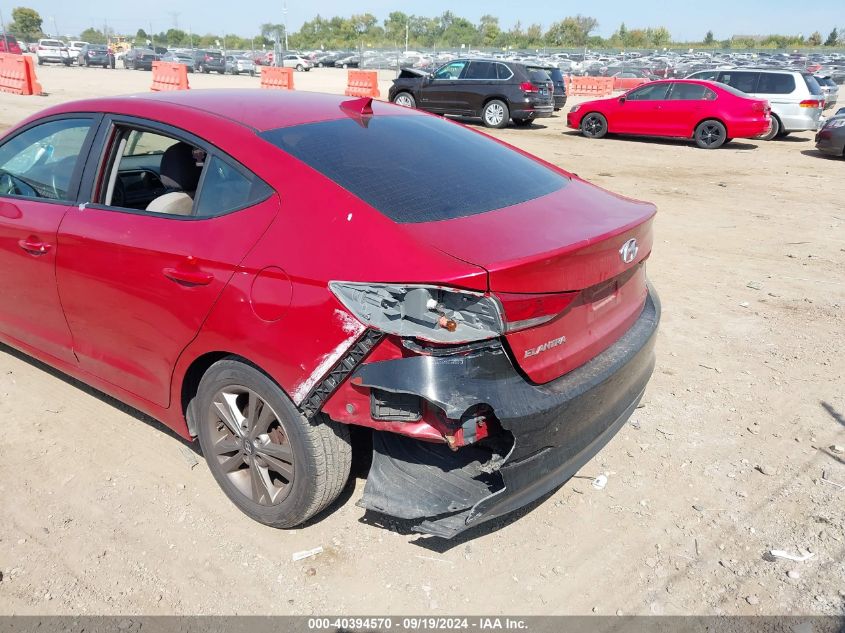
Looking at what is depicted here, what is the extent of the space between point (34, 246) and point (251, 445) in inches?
65.4

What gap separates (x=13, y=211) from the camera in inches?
141

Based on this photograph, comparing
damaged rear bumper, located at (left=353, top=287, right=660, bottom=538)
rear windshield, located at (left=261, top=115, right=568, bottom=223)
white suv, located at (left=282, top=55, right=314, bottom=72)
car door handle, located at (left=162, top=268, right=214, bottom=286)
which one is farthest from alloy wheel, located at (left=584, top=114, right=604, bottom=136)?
white suv, located at (left=282, top=55, right=314, bottom=72)

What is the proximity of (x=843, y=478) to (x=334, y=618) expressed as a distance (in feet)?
8.45

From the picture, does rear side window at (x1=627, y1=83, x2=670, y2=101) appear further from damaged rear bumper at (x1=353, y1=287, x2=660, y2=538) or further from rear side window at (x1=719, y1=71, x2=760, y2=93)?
damaged rear bumper at (x1=353, y1=287, x2=660, y2=538)

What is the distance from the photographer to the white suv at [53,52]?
4453 cm

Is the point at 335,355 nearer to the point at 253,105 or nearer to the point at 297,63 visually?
the point at 253,105

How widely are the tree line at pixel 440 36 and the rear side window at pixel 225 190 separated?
10018 centimetres

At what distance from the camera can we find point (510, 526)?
9.93 ft

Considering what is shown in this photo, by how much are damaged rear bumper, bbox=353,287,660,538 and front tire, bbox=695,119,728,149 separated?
576 inches

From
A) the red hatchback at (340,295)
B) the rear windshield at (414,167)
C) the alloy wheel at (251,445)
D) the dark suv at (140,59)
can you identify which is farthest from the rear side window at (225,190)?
the dark suv at (140,59)

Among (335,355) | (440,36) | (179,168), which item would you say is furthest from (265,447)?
(440,36)

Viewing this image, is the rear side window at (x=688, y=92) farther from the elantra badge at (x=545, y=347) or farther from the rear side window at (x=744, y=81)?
the elantra badge at (x=545, y=347)

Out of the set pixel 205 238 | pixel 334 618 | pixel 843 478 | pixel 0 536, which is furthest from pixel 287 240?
pixel 843 478

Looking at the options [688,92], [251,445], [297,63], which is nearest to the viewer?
[251,445]
